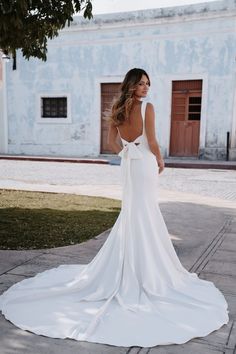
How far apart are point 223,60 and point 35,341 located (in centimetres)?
1479

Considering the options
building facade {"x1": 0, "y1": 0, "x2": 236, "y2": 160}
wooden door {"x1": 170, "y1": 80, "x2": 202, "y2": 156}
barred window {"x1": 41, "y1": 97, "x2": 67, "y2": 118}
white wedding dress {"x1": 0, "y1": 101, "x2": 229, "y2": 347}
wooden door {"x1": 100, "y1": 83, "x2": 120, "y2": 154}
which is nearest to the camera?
white wedding dress {"x1": 0, "y1": 101, "x2": 229, "y2": 347}

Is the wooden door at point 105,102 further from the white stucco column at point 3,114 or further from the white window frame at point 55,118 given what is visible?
the white stucco column at point 3,114

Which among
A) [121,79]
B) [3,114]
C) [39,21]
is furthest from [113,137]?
[3,114]

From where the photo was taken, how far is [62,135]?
1800 cm

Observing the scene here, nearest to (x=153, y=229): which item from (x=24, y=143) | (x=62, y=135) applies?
(x=62, y=135)

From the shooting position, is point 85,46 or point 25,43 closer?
point 25,43

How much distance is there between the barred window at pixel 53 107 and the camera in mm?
18156

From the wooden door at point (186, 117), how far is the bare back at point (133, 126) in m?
13.5

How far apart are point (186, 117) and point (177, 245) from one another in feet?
40.6

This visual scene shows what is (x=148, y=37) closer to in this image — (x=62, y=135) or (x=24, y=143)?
(x=62, y=135)

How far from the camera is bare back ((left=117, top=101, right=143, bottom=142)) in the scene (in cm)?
299

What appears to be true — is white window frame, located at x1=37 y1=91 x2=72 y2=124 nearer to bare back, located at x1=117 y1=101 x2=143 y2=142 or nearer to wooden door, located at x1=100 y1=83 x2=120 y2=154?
wooden door, located at x1=100 y1=83 x2=120 y2=154

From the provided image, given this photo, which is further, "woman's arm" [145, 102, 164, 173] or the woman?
"woman's arm" [145, 102, 164, 173]

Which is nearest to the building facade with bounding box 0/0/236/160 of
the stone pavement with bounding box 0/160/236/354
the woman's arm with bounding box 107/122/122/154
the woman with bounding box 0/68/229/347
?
the stone pavement with bounding box 0/160/236/354
